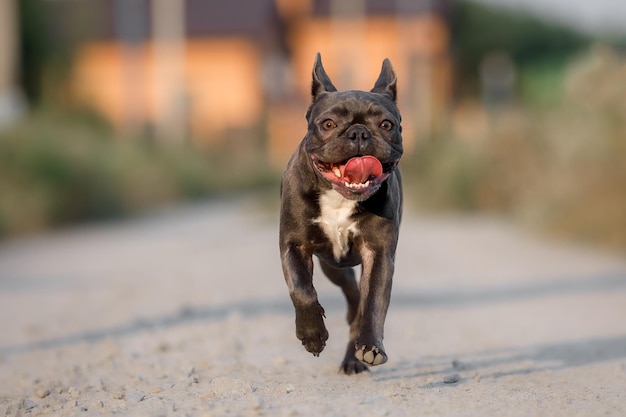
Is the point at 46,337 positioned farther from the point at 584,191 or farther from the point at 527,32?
the point at 527,32

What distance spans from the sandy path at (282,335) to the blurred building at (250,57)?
23.9 metres

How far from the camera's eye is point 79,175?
19281 mm

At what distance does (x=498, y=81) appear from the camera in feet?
138

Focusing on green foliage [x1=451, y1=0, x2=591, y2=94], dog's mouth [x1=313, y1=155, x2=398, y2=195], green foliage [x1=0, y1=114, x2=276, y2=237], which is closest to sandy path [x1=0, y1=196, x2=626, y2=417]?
dog's mouth [x1=313, y1=155, x2=398, y2=195]

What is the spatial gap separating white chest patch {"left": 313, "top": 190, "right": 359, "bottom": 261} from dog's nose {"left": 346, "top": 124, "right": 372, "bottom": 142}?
335 millimetres

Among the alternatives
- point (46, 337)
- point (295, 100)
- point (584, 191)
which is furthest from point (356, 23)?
point (46, 337)

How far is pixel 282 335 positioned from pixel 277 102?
106 ft

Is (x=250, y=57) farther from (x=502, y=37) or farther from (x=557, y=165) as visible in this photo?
(x=557, y=165)

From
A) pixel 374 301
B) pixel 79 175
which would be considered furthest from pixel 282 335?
pixel 79 175

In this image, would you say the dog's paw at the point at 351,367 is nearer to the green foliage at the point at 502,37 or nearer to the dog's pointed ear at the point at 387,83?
the dog's pointed ear at the point at 387,83

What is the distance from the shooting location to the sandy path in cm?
520

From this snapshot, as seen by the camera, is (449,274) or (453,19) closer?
(449,274)

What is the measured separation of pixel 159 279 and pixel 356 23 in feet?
103

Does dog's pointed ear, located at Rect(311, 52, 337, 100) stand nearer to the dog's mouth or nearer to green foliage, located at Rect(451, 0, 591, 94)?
the dog's mouth
